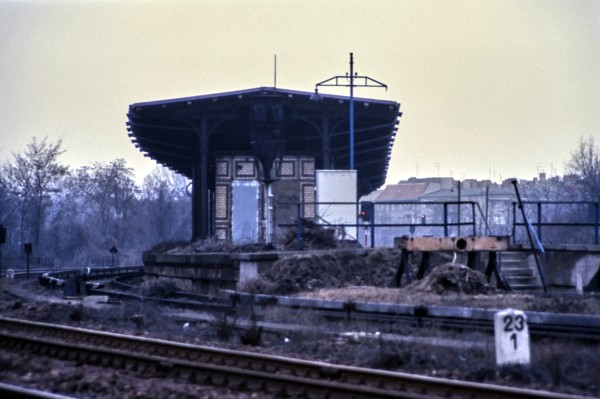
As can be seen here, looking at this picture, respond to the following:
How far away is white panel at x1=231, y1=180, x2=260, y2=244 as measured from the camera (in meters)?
37.3

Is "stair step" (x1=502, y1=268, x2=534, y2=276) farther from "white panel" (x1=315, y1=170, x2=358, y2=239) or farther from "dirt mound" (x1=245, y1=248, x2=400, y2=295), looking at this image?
"white panel" (x1=315, y1=170, x2=358, y2=239)

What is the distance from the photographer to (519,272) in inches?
779

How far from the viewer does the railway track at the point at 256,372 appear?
8.09 meters

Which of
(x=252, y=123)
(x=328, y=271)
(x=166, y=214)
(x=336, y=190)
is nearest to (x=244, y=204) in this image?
(x=252, y=123)

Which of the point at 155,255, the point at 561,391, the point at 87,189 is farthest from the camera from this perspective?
the point at 87,189

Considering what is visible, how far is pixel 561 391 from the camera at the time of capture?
841 centimetres

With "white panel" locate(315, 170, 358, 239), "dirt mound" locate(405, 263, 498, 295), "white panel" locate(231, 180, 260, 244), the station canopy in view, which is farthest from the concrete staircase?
"white panel" locate(231, 180, 260, 244)

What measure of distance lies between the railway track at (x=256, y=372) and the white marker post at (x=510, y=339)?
1.27 metres

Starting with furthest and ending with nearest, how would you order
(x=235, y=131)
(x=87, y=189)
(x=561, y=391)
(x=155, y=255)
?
(x=87, y=189) → (x=235, y=131) → (x=155, y=255) → (x=561, y=391)

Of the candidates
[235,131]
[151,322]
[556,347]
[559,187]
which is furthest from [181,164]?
[556,347]

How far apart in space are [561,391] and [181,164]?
46.7m

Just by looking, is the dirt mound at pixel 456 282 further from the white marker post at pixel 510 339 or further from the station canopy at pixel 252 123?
the station canopy at pixel 252 123

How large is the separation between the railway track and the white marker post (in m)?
1.27

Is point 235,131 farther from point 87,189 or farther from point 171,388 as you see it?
point 87,189
